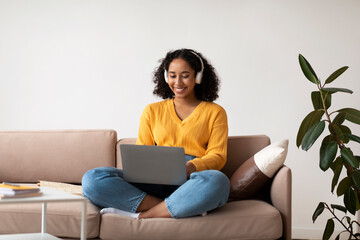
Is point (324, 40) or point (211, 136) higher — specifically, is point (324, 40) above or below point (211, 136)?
above

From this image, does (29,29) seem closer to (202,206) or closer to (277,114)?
(277,114)

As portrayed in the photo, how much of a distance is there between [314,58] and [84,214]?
2238mm

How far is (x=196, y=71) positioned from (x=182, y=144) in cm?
42

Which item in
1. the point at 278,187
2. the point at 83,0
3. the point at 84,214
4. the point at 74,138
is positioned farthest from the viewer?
the point at 83,0

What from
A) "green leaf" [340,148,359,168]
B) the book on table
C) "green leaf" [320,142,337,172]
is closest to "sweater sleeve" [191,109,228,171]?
"green leaf" [320,142,337,172]

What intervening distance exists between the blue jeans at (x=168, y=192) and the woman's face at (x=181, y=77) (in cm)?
59

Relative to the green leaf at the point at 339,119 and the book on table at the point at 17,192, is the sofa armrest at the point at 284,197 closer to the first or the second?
the green leaf at the point at 339,119

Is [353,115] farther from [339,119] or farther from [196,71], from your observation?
[196,71]

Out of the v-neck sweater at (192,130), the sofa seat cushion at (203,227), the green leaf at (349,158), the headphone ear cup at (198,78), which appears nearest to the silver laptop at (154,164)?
the sofa seat cushion at (203,227)

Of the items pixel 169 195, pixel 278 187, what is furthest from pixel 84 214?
pixel 278 187

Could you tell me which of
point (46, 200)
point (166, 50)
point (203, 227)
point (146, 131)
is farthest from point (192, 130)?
point (166, 50)

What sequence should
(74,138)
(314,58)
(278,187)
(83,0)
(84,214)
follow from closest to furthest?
(84,214) < (278,187) < (74,138) < (314,58) < (83,0)

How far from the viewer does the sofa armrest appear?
2.34m

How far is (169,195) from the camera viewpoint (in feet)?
7.95
